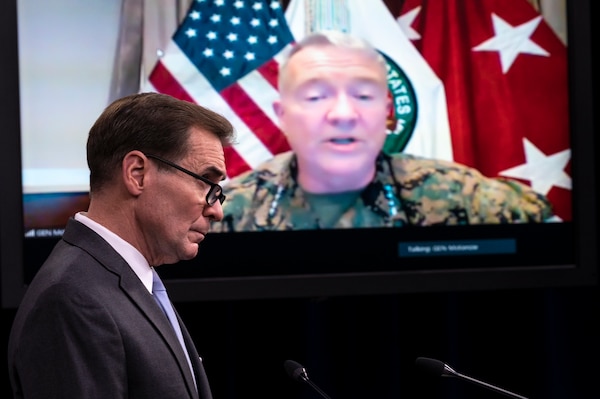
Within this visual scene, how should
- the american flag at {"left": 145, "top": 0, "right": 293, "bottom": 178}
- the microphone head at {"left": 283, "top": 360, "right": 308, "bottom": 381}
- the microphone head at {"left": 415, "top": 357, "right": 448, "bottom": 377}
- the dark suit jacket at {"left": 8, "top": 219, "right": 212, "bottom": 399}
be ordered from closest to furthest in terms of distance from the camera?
the dark suit jacket at {"left": 8, "top": 219, "right": 212, "bottom": 399} → the microphone head at {"left": 415, "top": 357, "right": 448, "bottom": 377} → the microphone head at {"left": 283, "top": 360, "right": 308, "bottom": 381} → the american flag at {"left": 145, "top": 0, "right": 293, "bottom": 178}

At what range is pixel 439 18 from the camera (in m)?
3.41

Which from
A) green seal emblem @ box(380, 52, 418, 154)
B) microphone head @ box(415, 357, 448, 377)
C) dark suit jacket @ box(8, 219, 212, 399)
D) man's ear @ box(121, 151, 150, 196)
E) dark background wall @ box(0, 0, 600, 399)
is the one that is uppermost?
green seal emblem @ box(380, 52, 418, 154)

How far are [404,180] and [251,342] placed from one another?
2.77ft

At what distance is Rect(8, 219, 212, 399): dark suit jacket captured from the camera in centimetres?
147

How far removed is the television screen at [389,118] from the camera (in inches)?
124

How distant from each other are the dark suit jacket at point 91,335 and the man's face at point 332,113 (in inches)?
65.9

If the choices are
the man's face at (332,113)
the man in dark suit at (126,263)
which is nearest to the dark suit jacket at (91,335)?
the man in dark suit at (126,263)

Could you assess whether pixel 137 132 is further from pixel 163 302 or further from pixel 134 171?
pixel 163 302

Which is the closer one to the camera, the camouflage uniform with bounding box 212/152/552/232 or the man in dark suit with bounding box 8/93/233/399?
the man in dark suit with bounding box 8/93/233/399

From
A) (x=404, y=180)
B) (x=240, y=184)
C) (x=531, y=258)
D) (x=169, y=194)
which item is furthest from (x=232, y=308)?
(x=169, y=194)

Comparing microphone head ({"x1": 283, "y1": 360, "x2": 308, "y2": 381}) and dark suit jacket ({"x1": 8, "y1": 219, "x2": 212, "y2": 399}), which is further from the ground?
dark suit jacket ({"x1": 8, "y1": 219, "x2": 212, "y2": 399})

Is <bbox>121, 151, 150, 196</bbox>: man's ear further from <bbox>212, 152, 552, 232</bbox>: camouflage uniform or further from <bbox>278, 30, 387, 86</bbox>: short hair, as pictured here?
<bbox>278, 30, 387, 86</bbox>: short hair

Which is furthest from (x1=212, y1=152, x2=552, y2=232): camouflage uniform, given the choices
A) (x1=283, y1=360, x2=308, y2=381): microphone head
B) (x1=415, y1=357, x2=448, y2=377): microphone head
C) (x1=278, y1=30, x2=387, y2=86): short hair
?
(x1=415, y1=357, x2=448, y2=377): microphone head

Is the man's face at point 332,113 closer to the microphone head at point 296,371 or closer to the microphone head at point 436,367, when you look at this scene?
the microphone head at point 296,371
